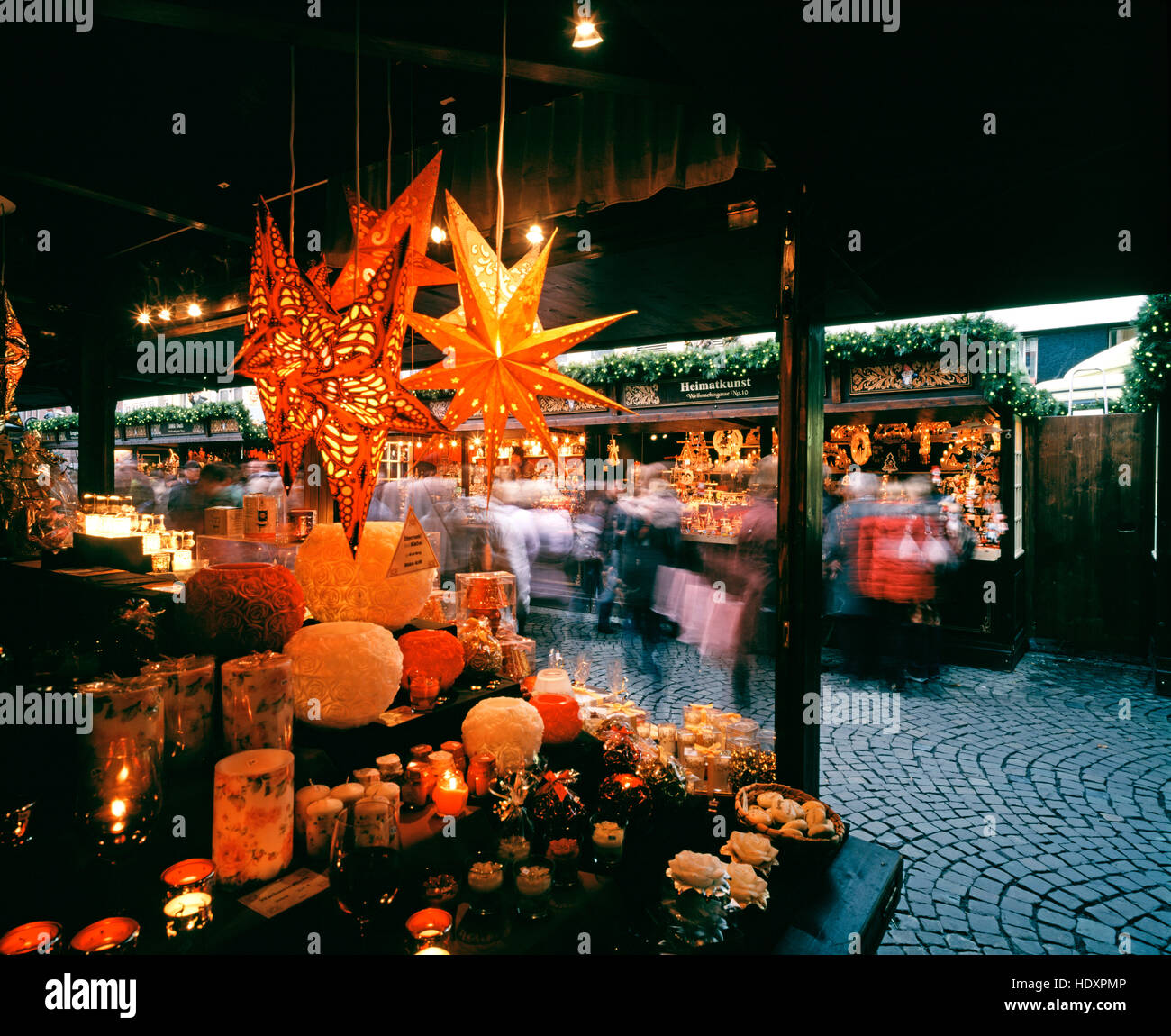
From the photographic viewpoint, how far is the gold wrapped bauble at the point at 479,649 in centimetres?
262

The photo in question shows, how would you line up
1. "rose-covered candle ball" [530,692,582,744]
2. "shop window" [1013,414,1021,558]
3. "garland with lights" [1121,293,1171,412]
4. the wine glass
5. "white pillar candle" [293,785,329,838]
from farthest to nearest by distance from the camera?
1. "shop window" [1013,414,1021,558]
2. "garland with lights" [1121,293,1171,412]
3. "rose-covered candle ball" [530,692,582,744]
4. "white pillar candle" [293,785,329,838]
5. the wine glass

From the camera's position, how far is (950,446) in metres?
7.84

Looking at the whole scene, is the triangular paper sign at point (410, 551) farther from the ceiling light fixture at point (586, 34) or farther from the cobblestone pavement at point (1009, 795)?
the cobblestone pavement at point (1009, 795)

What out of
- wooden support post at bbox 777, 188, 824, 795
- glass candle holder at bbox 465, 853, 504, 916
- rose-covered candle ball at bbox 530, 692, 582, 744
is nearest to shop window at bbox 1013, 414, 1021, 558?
wooden support post at bbox 777, 188, 824, 795

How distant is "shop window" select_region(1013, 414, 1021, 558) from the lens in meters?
7.36

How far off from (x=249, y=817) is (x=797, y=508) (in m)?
2.22

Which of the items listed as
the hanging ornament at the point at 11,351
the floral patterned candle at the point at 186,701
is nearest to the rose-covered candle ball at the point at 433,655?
the floral patterned candle at the point at 186,701

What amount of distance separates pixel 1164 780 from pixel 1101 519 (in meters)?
4.61

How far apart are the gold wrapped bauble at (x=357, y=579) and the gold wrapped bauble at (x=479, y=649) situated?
0.44m

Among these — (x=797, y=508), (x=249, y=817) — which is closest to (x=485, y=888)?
(x=249, y=817)

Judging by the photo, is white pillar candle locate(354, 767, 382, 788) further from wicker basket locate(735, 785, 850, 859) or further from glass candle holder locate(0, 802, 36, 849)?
wicker basket locate(735, 785, 850, 859)

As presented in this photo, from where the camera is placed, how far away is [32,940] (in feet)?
3.90

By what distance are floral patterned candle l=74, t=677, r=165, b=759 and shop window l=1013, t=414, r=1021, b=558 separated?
8656mm
